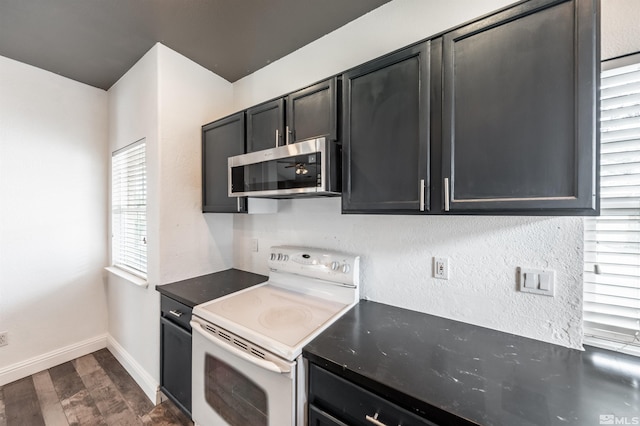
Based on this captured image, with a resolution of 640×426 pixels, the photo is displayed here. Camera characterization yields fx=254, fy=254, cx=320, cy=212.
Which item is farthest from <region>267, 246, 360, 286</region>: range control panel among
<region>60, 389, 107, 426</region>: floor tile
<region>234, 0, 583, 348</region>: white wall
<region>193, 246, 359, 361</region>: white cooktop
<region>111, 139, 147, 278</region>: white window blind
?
<region>60, 389, 107, 426</region>: floor tile

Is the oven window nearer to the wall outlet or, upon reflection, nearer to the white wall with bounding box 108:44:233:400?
the white wall with bounding box 108:44:233:400

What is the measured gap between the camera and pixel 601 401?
778 millimetres

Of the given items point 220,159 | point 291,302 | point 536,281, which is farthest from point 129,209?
point 536,281

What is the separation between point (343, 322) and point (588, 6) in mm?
1482

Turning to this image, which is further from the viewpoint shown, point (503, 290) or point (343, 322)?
point (343, 322)

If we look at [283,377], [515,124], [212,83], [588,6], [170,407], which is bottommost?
[170,407]

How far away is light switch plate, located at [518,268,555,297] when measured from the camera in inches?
42.1

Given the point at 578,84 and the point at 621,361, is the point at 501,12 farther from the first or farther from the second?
the point at 621,361

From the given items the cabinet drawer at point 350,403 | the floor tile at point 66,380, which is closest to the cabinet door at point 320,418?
the cabinet drawer at point 350,403

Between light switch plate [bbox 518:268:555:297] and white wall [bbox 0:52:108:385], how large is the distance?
344 cm

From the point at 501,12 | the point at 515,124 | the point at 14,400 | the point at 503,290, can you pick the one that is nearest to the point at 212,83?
the point at 501,12

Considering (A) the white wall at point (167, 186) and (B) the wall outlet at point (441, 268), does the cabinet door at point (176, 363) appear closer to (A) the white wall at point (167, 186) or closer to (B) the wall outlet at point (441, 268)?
(A) the white wall at point (167, 186)

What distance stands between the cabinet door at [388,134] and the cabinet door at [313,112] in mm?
76

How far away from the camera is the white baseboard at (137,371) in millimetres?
1872
